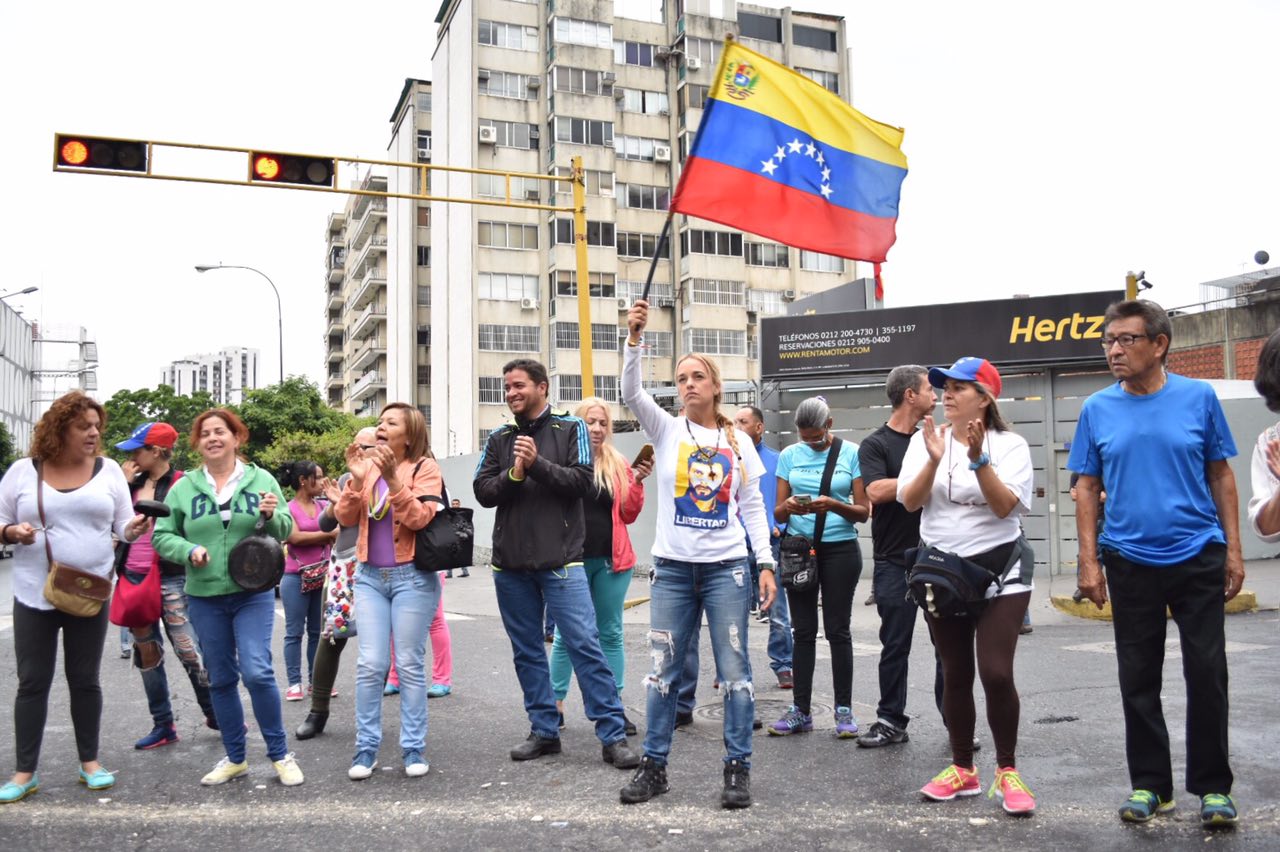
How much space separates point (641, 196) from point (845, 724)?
53.9 metres

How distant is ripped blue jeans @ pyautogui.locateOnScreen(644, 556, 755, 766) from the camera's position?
17.4ft

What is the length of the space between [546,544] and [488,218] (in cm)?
5188

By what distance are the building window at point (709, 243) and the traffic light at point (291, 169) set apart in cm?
4415

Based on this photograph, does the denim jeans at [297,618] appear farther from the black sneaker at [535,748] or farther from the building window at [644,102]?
the building window at [644,102]

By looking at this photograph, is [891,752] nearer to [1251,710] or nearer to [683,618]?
[683,618]

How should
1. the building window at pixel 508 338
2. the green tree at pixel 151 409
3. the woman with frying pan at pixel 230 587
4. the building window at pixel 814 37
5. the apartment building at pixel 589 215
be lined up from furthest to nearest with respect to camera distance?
the green tree at pixel 151 409, the building window at pixel 814 37, the apartment building at pixel 589 215, the building window at pixel 508 338, the woman with frying pan at pixel 230 587

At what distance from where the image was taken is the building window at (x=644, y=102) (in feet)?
193

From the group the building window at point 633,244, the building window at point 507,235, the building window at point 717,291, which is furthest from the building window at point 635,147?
the building window at point 717,291

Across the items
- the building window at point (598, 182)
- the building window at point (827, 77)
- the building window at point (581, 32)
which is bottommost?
the building window at point (598, 182)

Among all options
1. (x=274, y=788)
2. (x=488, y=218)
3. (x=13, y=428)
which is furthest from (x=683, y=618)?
(x=13, y=428)

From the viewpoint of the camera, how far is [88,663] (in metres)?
5.84

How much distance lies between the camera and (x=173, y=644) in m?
6.70

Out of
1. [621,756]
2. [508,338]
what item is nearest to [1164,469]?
Result: [621,756]

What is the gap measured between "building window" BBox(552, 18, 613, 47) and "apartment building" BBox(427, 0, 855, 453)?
0.07 m
